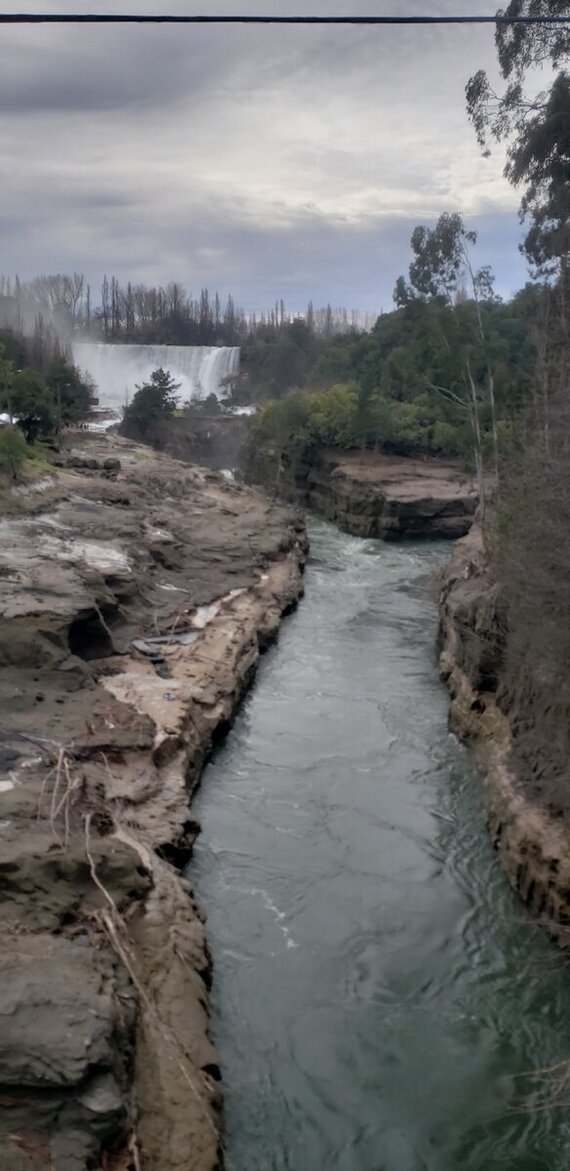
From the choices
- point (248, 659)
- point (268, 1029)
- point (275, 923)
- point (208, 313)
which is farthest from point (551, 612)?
point (208, 313)

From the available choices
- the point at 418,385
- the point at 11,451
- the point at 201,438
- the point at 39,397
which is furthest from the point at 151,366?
the point at 11,451

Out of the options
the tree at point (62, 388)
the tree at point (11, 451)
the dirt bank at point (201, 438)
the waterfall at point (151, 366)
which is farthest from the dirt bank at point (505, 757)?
the waterfall at point (151, 366)

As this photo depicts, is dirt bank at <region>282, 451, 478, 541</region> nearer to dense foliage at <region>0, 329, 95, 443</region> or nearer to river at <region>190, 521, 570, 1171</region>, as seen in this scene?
dense foliage at <region>0, 329, 95, 443</region>

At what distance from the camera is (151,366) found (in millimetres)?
77312

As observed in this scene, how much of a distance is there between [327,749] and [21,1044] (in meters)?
8.98

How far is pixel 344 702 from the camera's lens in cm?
1739

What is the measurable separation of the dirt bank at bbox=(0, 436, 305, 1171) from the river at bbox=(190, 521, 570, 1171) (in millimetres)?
547

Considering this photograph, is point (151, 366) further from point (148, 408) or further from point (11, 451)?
point (11, 451)

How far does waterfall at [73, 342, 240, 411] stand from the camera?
7362cm

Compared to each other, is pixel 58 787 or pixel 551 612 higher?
pixel 551 612

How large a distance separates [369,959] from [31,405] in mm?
27590

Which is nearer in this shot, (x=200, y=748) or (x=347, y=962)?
(x=347, y=962)

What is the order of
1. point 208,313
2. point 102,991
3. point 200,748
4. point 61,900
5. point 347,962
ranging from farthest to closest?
point 208,313 < point 200,748 < point 347,962 < point 61,900 < point 102,991

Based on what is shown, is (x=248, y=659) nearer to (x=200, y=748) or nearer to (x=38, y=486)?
(x=200, y=748)
